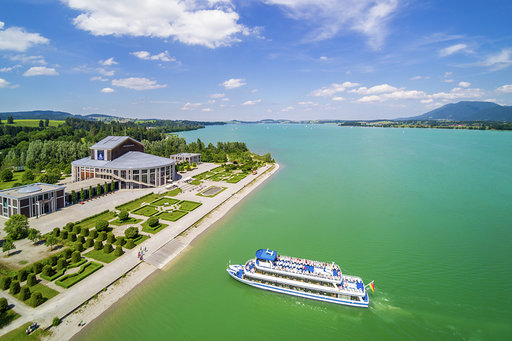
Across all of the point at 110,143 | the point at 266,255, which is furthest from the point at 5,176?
the point at 266,255

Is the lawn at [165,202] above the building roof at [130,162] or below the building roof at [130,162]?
below

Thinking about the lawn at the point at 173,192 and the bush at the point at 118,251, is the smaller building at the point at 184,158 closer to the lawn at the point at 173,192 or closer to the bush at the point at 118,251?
the lawn at the point at 173,192

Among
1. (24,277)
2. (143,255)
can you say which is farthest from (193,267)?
(24,277)

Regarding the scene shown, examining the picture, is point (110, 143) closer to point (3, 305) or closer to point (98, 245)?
point (98, 245)

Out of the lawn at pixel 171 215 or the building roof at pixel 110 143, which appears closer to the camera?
the lawn at pixel 171 215

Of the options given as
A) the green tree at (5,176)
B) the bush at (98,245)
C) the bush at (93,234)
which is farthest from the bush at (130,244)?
the green tree at (5,176)

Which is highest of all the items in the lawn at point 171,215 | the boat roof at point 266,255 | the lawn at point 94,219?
the lawn at point 94,219

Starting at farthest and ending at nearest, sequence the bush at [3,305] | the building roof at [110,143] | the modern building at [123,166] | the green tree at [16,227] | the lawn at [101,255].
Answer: the building roof at [110,143]
the modern building at [123,166]
the green tree at [16,227]
the lawn at [101,255]
the bush at [3,305]
